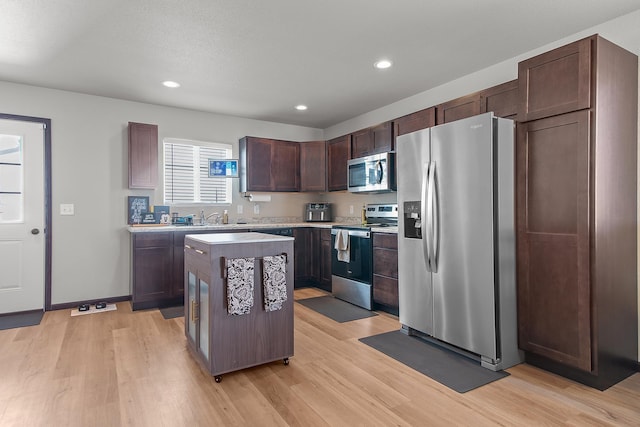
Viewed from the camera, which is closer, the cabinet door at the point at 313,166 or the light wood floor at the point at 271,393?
the light wood floor at the point at 271,393

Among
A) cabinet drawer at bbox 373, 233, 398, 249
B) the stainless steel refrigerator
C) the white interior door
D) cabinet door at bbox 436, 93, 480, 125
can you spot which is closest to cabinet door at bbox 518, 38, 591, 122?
the stainless steel refrigerator

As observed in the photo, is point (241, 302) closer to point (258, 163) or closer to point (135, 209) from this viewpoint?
point (135, 209)

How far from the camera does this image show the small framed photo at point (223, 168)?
5164 mm

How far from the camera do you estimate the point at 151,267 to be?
13.9 ft

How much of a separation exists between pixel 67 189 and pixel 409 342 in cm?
419

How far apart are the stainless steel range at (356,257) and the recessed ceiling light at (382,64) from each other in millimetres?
1680

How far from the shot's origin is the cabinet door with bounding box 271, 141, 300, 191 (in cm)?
546

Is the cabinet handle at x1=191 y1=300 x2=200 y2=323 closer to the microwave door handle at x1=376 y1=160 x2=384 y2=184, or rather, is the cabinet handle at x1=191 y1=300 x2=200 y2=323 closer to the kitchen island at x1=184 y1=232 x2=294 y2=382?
the kitchen island at x1=184 y1=232 x2=294 y2=382

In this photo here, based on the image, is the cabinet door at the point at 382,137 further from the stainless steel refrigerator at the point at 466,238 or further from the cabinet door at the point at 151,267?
the cabinet door at the point at 151,267

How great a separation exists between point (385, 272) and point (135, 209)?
3218 mm

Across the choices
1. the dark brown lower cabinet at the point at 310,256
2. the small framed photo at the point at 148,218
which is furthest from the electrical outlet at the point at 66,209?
the dark brown lower cabinet at the point at 310,256

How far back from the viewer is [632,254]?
8.47ft

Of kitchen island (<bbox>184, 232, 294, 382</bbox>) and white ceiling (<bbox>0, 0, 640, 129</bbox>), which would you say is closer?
kitchen island (<bbox>184, 232, 294, 382</bbox>)

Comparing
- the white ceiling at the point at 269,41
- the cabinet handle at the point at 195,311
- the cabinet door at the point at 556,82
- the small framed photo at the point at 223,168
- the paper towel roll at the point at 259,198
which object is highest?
the white ceiling at the point at 269,41
